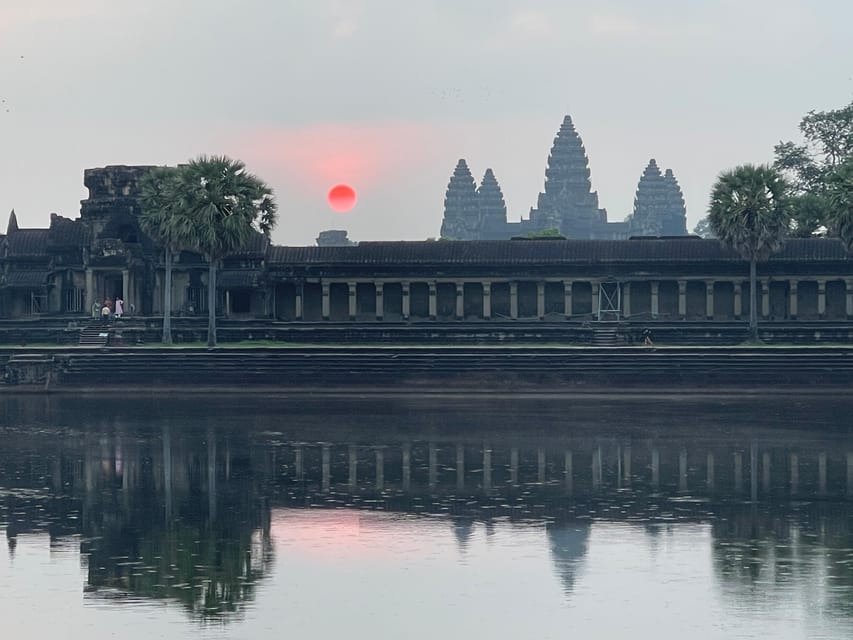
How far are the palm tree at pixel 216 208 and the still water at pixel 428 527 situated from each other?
23059mm

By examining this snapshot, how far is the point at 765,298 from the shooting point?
8125cm

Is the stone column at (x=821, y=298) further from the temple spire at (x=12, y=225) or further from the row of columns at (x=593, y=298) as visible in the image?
the temple spire at (x=12, y=225)

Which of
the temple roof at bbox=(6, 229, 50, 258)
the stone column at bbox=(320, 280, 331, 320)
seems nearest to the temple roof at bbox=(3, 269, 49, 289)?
the temple roof at bbox=(6, 229, 50, 258)

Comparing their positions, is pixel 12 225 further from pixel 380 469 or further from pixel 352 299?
pixel 380 469

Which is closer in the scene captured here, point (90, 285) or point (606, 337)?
point (606, 337)

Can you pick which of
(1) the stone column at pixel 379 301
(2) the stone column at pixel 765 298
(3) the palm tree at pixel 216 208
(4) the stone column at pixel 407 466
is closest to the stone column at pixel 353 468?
(4) the stone column at pixel 407 466

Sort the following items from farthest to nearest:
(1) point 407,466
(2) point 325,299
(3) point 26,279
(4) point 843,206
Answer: (3) point 26,279, (2) point 325,299, (4) point 843,206, (1) point 407,466

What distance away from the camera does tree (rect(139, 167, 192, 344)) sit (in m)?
72.7

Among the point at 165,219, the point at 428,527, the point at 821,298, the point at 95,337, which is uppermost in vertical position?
the point at 165,219

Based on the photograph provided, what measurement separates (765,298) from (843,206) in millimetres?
8497

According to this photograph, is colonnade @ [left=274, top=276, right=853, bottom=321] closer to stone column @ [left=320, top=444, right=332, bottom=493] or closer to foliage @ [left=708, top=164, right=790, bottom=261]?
foliage @ [left=708, top=164, right=790, bottom=261]

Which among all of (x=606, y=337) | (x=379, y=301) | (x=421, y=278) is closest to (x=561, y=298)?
(x=421, y=278)

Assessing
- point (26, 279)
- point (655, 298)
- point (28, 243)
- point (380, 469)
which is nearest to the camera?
point (380, 469)

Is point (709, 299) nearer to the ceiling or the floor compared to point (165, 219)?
nearer to the floor
